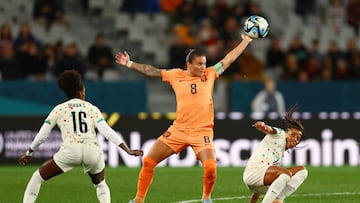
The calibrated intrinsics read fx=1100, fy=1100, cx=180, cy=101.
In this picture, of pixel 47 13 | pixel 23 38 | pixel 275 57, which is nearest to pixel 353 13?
pixel 275 57

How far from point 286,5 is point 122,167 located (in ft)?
31.2

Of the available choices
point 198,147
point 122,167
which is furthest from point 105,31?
point 198,147

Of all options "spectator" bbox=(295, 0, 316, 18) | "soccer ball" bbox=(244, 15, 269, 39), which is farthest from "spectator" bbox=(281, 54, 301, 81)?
"soccer ball" bbox=(244, 15, 269, 39)

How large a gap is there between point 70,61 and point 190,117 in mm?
10530

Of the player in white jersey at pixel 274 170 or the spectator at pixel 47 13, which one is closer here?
the player in white jersey at pixel 274 170

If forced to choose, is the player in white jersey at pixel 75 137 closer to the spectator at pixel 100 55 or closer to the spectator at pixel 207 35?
the spectator at pixel 100 55

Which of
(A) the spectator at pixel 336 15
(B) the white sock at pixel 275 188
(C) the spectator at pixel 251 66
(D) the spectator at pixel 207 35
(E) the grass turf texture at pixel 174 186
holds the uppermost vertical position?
(A) the spectator at pixel 336 15

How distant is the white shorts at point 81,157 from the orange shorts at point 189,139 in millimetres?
1892

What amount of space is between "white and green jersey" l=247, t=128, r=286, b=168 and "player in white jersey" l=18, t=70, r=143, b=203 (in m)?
1.71

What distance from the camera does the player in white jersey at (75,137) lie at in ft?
39.5

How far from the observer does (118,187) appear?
17.4 meters

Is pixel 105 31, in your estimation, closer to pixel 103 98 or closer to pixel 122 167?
pixel 103 98

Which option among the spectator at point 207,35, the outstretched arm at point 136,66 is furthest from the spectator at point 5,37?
the outstretched arm at point 136,66

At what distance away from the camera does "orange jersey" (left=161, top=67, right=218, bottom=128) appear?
13938 millimetres
